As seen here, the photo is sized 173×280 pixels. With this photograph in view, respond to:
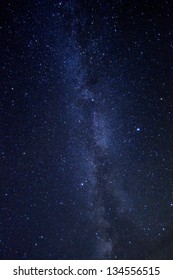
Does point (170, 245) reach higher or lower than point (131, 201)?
lower

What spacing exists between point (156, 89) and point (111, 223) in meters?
1.23

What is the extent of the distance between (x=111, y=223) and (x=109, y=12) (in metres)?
1.77

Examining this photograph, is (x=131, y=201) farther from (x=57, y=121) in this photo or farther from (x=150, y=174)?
(x=57, y=121)

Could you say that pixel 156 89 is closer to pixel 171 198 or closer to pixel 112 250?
pixel 171 198

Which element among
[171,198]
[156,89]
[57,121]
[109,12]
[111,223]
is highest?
[109,12]

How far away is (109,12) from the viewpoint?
2.32 metres

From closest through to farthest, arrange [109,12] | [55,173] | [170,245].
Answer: [109,12]
[55,173]
[170,245]

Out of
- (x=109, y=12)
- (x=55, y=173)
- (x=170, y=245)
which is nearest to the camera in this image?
(x=109, y=12)

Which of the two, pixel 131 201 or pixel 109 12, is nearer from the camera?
pixel 109 12

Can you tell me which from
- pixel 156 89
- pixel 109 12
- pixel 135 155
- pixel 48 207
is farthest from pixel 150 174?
pixel 109 12

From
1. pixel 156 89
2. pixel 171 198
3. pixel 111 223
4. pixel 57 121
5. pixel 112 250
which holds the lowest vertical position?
pixel 112 250

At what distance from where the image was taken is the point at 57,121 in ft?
8.07

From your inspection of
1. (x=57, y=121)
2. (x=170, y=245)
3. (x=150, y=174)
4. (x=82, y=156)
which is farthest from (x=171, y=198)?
(x=57, y=121)

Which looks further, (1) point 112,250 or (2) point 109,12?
(1) point 112,250
